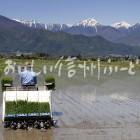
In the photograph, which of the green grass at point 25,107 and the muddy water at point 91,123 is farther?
the green grass at point 25,107

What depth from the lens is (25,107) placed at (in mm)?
21984

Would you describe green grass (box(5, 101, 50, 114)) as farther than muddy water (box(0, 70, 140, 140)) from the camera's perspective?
Yes

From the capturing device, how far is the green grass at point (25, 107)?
21797 mm

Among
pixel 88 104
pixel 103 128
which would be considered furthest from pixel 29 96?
pixel 88 104

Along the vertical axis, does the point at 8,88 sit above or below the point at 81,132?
above

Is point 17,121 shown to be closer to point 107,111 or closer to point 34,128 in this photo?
point 34,128

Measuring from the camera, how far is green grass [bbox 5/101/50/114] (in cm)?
2180

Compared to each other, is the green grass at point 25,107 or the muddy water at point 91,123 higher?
the green grass at point 25,107

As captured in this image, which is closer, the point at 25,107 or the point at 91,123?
the point at 25,107

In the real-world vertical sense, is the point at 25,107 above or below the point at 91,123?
above

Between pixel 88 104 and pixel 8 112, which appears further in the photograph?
pixel 88 104

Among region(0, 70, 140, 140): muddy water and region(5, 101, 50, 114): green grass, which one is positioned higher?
region(5, 101, 50, 114): green grass

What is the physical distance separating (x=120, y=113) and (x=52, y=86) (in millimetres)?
4331

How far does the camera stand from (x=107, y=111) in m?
27.7
